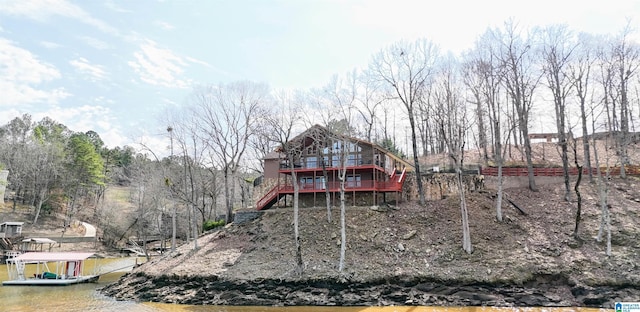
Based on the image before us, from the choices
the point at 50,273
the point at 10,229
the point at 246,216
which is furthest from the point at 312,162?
the point at 10,229

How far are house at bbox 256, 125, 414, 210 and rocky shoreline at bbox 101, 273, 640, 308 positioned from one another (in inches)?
379

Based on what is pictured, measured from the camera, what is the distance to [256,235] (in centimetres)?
2714

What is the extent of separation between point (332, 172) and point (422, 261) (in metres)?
11.5

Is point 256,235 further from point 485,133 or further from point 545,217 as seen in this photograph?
point 485,133

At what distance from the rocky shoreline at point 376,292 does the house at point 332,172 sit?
961cm

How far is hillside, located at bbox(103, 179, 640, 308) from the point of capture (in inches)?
746

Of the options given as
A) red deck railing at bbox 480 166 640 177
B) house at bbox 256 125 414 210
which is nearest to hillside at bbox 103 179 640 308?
red deck railing at bbox 480 166 640 177

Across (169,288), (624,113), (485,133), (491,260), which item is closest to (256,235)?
(169,288)

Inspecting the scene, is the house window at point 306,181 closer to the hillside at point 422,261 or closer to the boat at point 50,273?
the hillside at point 422,261

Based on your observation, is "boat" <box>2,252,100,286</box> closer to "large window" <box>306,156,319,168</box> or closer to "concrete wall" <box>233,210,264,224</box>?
"concrete wall" <box>233,210,264,224</box>

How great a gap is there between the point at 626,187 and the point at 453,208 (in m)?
12.6

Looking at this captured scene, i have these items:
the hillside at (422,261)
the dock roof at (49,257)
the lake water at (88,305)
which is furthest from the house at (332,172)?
the dock roof at (49,257)

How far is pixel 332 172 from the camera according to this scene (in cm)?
3136

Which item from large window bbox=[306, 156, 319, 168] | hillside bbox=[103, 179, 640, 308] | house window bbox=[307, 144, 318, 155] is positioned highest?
house window bbox=[307, 144, 318, 155]
